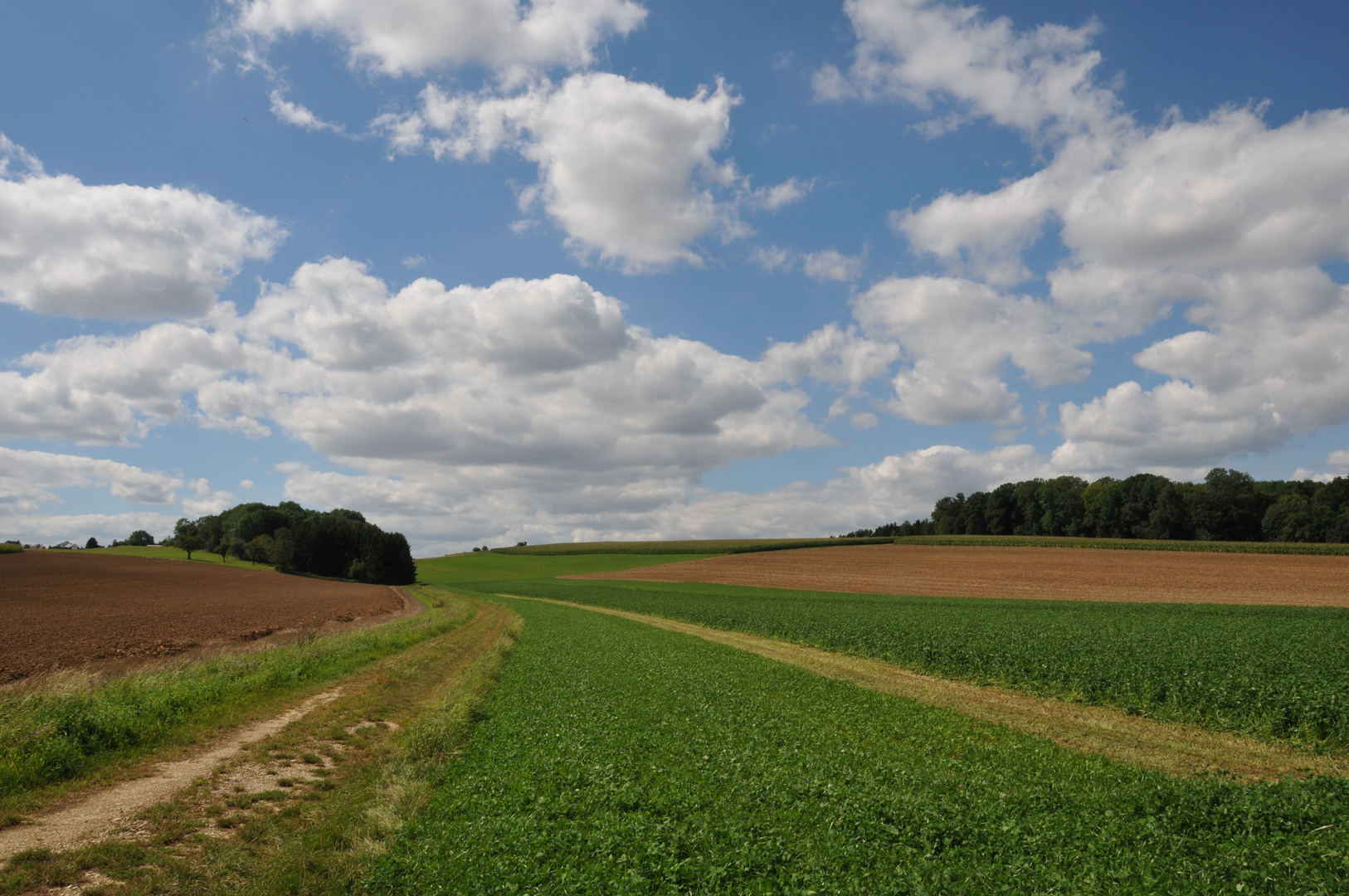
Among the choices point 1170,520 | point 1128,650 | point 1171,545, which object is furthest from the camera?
point 1170,520

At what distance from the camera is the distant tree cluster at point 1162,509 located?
112500 millimetres

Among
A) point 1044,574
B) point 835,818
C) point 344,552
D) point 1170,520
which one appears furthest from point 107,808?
point 1170,520

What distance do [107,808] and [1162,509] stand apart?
150 meters

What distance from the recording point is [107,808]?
1191 centimetres

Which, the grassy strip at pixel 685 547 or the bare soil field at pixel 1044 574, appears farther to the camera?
the grassy strip at pixel 685 547

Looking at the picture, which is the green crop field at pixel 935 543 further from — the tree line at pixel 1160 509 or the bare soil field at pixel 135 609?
the bare soil field at pixel 135 609

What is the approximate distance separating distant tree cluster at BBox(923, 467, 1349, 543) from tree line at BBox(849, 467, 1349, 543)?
0.50 ft

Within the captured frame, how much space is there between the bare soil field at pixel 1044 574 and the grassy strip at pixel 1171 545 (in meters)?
5.35

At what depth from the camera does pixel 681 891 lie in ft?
27.7

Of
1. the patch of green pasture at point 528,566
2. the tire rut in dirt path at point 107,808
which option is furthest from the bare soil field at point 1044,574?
the tire rut in dirt path at point 107,808

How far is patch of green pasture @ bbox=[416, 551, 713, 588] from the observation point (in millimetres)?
117375

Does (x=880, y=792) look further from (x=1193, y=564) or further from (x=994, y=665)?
(x=1193, y=564)

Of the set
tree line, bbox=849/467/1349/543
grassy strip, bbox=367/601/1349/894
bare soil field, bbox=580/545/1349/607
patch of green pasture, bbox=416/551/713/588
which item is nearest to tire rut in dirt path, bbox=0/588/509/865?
grassy strip, bbox=367/601/1349/894

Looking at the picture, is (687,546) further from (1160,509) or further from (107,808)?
(107,808)
